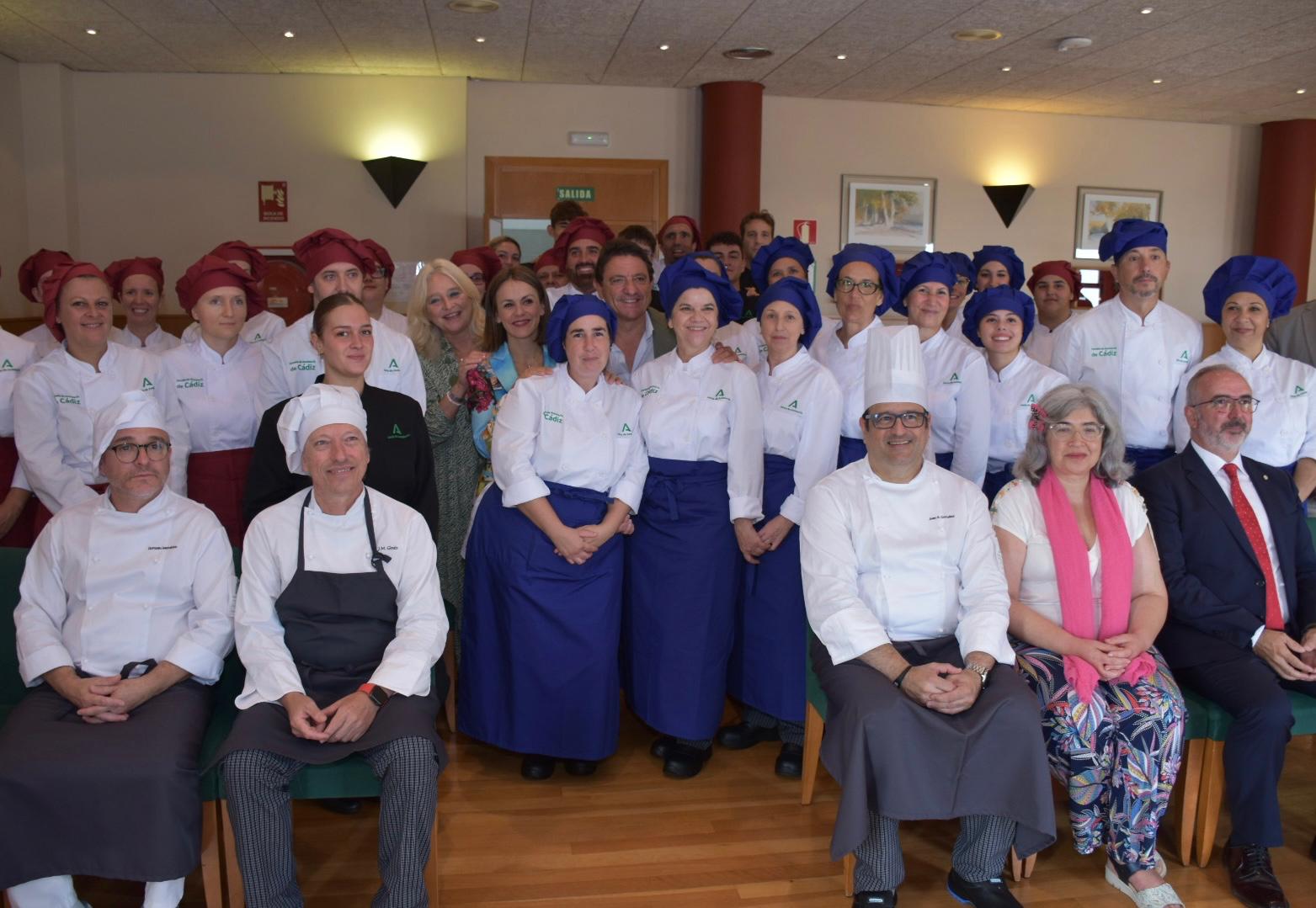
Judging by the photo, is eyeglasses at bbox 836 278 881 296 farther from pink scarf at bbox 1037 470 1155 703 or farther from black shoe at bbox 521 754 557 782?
black shoe at bbox 521 754 557 782

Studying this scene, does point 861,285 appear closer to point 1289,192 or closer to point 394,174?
point 394,174

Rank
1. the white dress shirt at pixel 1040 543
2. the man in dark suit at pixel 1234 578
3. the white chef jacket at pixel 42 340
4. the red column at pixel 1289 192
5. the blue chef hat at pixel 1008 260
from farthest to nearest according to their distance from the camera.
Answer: the red column at pixel 1289 192 → the blue chef hat at pixel 1008 260 → the white chef jacket at pixel 42 340 → the white dress shirt at pixel 1040 543 → the man in dark suit at pixel 1234 578

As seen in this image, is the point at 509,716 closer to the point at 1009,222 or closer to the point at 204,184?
the point at 204,184

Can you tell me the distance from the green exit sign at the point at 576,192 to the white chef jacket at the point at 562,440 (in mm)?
5170

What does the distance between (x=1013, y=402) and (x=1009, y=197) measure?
19.4 feet

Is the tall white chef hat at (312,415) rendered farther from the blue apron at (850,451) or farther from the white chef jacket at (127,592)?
the blue apron at (850,451)

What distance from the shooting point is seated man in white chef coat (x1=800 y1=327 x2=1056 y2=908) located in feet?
8.06

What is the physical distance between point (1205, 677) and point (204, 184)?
290 inches

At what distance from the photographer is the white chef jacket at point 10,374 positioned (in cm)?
361

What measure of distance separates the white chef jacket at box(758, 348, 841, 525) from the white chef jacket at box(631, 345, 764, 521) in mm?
80

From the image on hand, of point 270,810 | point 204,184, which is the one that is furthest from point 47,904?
point 204,184

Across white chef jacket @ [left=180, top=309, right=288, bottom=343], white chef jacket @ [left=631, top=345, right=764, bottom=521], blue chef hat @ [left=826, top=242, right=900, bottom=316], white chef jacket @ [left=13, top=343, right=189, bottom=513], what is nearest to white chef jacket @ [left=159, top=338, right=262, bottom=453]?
white chef jacket @ [left=13, top=343, right=189, bottom=513]

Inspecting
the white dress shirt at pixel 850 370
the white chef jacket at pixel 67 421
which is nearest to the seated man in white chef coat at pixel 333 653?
the white chef jacket at pixel 67 421

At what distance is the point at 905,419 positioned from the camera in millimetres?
2758
